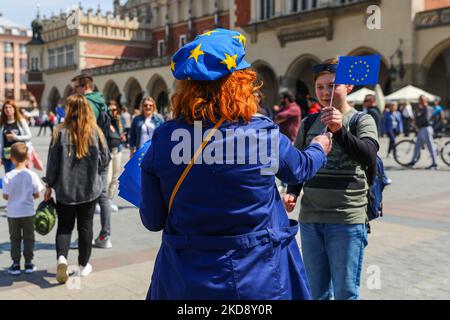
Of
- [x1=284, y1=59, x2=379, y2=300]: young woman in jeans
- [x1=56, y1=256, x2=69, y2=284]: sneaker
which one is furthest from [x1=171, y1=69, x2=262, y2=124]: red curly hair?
[x1=56, y1=256, x2=69, y2=284]: sneaker

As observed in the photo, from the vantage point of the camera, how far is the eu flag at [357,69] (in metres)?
2.74

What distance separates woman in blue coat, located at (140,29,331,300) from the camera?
77.0 inches

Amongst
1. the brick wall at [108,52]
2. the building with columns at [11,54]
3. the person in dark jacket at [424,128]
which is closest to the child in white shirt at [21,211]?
the person in dark jacket at [424,128]

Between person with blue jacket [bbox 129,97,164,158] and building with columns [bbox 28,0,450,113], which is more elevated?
building with columns [bbox 28,0,450,113]

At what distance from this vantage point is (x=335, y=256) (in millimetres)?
3041

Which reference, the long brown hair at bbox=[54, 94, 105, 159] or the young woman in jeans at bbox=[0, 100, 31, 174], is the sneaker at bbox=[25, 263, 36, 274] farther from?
the young woman in jeans at bbox=[0, 100, 31, 174]

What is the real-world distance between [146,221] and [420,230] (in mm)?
5010

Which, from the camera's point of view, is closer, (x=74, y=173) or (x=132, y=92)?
(x=74, y=173)

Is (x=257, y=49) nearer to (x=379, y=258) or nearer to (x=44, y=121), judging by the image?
(x=44, y=121)

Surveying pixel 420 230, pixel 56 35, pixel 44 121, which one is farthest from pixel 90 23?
pixel 420 230

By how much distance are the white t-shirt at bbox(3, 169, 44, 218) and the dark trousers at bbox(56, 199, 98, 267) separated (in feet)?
1.54

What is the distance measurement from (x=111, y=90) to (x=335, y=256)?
148ft

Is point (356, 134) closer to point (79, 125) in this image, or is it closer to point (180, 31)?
point (79, 125)

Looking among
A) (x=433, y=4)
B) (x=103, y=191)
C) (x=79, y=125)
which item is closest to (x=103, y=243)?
(x=103, y=191)
